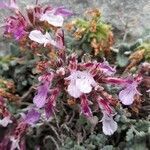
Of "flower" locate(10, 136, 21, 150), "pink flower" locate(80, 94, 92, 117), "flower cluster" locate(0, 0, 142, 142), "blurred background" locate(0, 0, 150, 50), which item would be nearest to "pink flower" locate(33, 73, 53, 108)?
"flower cluster" locate(0, 0, 142, 142)

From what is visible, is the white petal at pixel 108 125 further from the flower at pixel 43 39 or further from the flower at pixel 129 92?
the flower at pixel 43 39

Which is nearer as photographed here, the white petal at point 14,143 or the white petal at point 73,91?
the white petal at point 73,91

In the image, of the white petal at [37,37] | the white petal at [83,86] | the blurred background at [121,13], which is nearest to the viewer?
the white petal at [83,86]

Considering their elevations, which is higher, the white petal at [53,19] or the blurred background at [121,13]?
the white petal at [53,19]

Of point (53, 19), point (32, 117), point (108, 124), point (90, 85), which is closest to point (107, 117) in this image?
point (108, 124)

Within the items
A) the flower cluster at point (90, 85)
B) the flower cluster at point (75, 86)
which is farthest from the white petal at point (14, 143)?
the flower cluster at point (90, 85)

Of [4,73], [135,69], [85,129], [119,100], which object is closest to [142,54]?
[135,69]

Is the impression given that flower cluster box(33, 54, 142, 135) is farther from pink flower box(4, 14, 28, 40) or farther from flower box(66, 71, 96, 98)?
pink flower box(4, 14, 28, 40)

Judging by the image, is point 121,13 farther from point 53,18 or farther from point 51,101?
point 51,101
